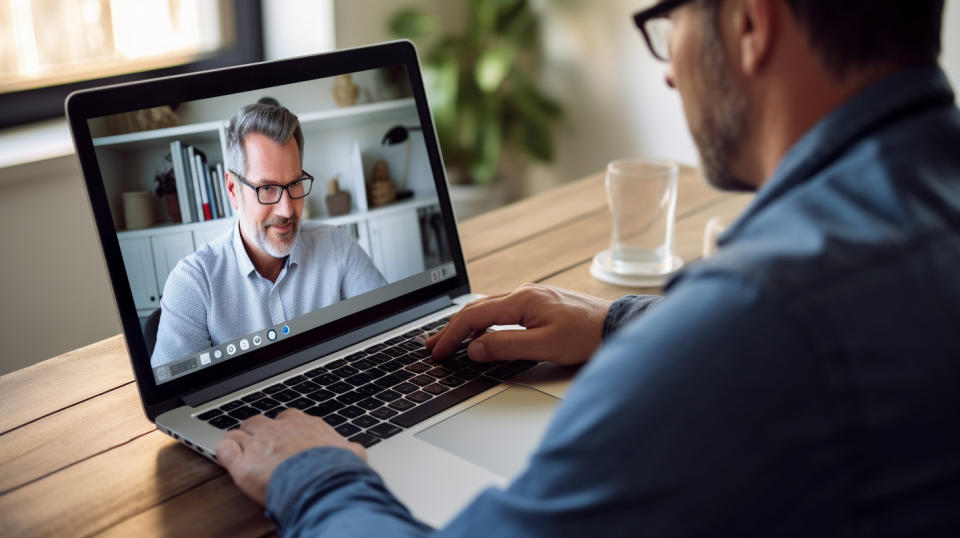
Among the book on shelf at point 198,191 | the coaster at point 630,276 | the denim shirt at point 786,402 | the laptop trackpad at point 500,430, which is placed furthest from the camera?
the coaster at point 630,276

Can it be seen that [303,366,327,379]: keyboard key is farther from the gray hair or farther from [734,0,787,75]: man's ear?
[734,0,787,75]: man's ear

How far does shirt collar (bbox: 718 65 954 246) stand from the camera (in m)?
0.57

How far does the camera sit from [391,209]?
1098 millimetres

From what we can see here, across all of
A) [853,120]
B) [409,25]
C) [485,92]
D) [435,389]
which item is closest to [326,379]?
[435,389]

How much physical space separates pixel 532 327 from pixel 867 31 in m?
0.54

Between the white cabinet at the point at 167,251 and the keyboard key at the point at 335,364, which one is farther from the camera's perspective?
the keyboard key at the point at 335,364

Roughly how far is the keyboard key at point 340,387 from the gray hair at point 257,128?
25cm

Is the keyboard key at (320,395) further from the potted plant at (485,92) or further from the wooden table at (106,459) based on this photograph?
the potted plant at (485,92)

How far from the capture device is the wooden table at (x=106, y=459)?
0.76 m

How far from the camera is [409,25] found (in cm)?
300

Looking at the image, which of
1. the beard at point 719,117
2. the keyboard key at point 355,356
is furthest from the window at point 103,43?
the beard at point 719,117

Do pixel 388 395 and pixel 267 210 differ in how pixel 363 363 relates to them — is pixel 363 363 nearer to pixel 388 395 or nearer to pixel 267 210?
pixel 388 395

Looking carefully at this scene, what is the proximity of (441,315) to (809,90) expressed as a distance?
2.04 feet

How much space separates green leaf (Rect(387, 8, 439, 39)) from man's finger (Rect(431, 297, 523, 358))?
7.00 feet
